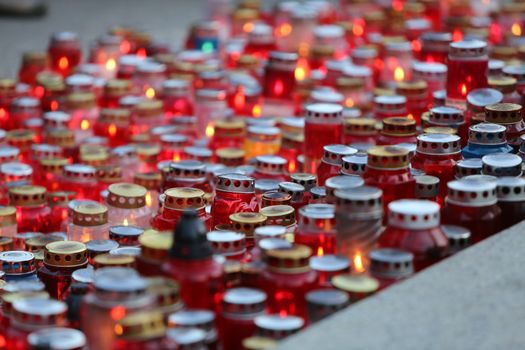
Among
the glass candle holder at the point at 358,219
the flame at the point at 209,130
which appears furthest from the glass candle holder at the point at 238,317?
the flame at the point at 209,130

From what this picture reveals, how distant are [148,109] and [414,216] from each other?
172 centimetres

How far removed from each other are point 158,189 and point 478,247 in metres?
1.09

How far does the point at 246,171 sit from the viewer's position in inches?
115

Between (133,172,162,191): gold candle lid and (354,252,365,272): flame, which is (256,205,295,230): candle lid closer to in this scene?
(354,252,365,272): flame

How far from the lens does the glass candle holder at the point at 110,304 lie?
1741 mm

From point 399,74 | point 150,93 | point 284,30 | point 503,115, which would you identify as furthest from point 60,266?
point 284,30

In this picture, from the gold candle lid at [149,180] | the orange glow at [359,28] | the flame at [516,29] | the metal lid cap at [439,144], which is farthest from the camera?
the orange glow at [359,28]

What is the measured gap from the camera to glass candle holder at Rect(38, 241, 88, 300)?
232 centimetres

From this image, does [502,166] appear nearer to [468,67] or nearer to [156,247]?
[468,67]

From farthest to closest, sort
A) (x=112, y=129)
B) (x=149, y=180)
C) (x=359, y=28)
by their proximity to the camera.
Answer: (x=359, y=28) → (x=112, y=129) → (x=149, y=180)

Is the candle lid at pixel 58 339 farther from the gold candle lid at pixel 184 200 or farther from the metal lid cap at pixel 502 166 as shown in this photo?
the metal lid cap at pixel 502 166

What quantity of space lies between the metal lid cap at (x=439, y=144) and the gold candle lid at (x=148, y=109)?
1.28 m

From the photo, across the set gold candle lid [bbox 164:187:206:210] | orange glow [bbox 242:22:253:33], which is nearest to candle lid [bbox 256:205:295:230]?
gold candle lid [bbox 164:187:206:210]

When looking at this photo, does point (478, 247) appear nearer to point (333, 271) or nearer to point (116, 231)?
point (333, 271)
